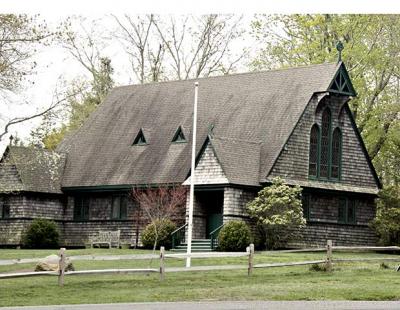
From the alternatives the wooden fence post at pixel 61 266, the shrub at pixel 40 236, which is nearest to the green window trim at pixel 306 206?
the shrub at pixel 40 236

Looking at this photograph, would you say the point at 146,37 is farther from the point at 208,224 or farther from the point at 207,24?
the point at 208,224

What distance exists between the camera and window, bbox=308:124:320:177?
48750mm

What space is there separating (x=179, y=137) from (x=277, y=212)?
27.3 feet

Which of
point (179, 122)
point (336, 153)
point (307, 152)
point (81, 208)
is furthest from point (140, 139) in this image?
point (336, 153)

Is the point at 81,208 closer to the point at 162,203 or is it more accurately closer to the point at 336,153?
the point at 162,203

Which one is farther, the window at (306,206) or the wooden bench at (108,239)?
the wooden bench at (108,239)

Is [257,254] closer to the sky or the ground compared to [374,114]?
closer to the ground

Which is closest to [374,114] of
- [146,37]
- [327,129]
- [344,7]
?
[327,129]

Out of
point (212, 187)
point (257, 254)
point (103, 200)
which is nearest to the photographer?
point (257, 254)

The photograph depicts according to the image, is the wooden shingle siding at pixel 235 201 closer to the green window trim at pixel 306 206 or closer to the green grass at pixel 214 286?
the green window trim at pixel 306 206

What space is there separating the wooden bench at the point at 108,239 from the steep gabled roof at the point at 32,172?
3.91 metres

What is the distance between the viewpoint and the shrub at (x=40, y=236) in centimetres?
→ 5122

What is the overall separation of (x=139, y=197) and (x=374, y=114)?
15.6m

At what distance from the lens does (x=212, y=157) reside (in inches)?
1817
